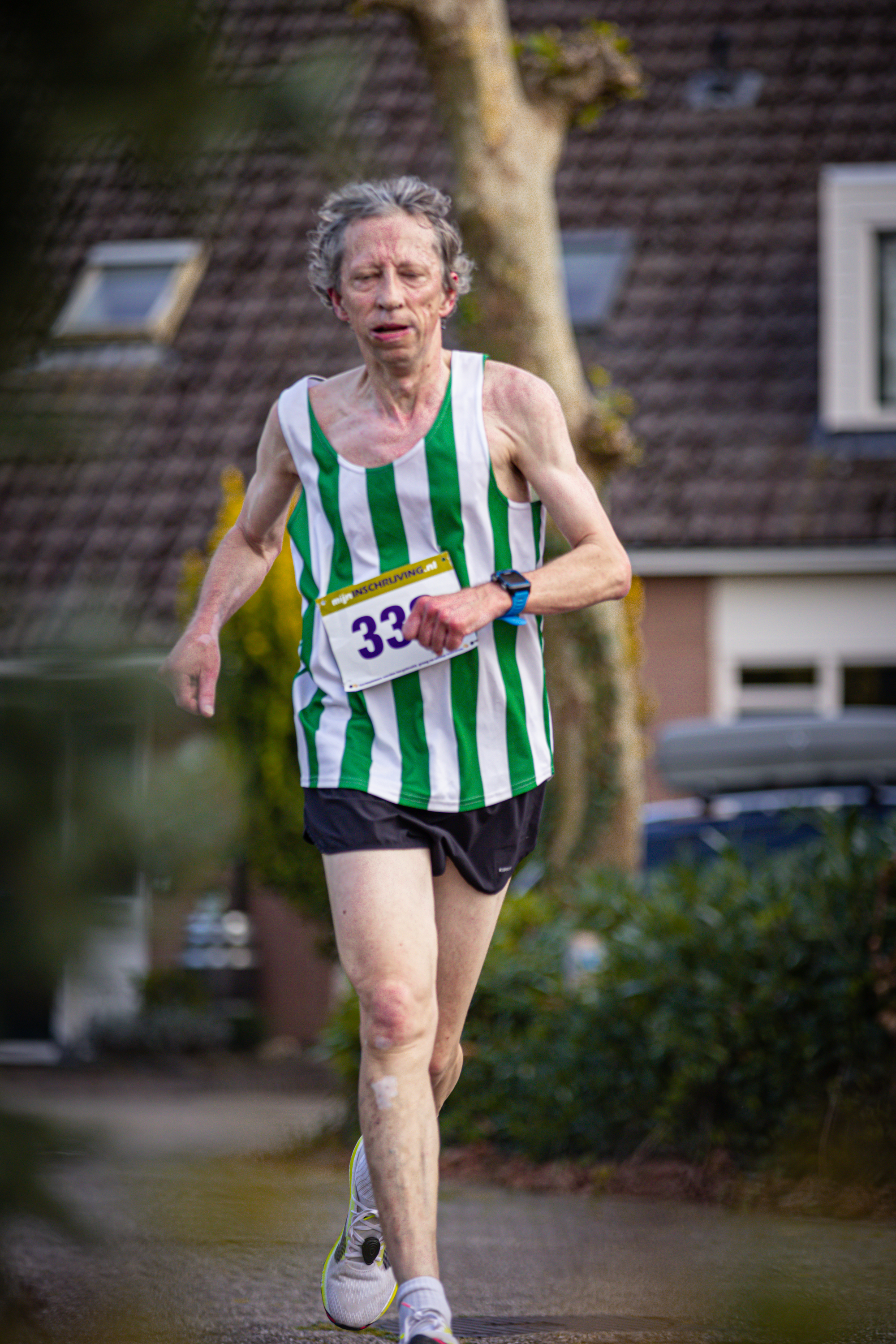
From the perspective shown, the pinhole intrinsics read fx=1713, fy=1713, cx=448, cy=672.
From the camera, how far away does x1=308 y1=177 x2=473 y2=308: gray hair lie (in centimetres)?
296

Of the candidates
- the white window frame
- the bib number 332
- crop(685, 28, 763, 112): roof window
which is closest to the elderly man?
the bib number 332

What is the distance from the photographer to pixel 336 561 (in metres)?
3.10

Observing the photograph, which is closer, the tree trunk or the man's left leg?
the man's left leg

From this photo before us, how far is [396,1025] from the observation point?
2.78 m

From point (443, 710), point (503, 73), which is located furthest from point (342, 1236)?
point (503, 73)

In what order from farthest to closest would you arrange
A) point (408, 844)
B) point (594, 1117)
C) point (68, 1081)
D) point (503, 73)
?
point (503, 73)
point (594, 1117)
point (408, 844)
point (68, 1081)

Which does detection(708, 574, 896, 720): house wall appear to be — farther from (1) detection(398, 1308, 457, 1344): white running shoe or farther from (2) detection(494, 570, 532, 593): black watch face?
(1) detection(398, 1308, 457, 1344): white running shoe

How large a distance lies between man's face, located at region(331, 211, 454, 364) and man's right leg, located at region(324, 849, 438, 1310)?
911 mm

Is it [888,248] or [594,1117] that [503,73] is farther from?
[888,248]

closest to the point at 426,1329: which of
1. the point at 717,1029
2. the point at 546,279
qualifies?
the point at 717,1029

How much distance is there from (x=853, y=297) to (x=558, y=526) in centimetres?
922

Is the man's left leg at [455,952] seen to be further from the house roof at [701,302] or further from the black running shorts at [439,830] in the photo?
the house roof at [701,302]

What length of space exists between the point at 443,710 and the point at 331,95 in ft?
6.96

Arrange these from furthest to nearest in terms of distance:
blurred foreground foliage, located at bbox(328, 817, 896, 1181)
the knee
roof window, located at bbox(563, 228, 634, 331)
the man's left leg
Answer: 1. roof window, located at bbox(563, 228, 634, 331)
2. blurred foreground foliage, located at bbox(328, 817, 896, 1181)
3. the man's left leg
4. the knee
